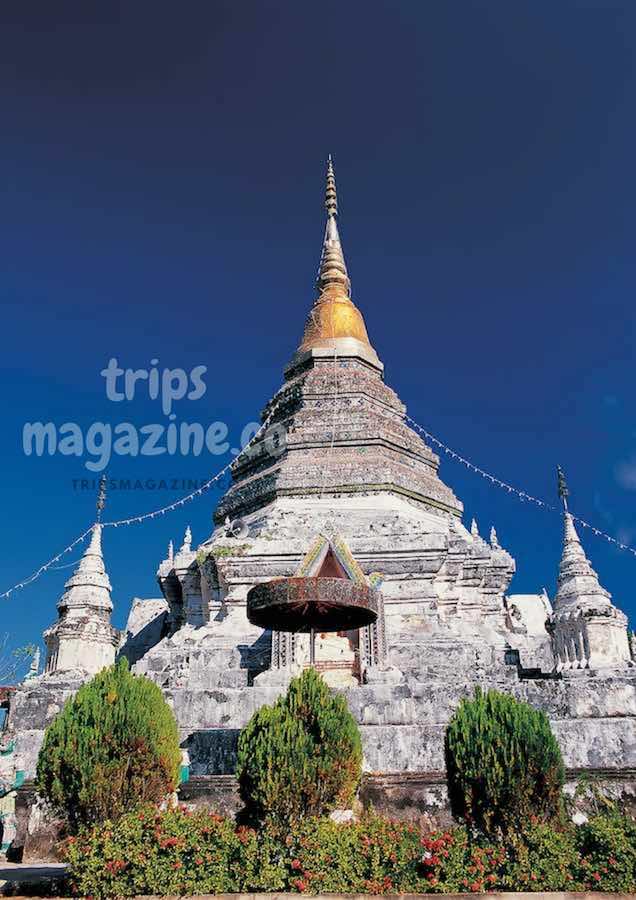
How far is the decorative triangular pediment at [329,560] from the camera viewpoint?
15320 mm

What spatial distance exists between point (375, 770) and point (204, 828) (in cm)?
368

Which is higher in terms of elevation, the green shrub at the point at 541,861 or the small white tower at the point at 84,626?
the small white tower at the point at 84,626

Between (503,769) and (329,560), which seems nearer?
(503,769)

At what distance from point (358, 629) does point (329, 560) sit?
1449 mm

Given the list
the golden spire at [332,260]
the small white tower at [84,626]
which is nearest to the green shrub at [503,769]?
the small white tower at [84,626]

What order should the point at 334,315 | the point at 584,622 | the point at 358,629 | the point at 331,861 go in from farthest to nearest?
the point at 334,315
the point at 584,622
the point at 358,629
the point at 331,861

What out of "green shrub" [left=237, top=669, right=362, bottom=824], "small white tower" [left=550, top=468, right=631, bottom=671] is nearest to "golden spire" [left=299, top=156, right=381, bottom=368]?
"small white tower" [left=550, top=468, right=631, bottom=671]

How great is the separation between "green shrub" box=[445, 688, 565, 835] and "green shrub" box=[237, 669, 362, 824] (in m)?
1.18

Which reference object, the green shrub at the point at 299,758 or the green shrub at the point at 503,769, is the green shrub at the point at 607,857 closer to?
the green shrub at the point at 503,769

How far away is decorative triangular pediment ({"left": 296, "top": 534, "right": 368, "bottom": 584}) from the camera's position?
50.3 feet

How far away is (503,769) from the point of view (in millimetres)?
8539

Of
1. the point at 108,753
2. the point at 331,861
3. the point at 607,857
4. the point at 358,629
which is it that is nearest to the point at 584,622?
the point at 358,629

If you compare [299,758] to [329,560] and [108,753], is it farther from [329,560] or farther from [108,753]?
[329,560]

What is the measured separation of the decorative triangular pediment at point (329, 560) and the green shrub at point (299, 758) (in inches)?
238
